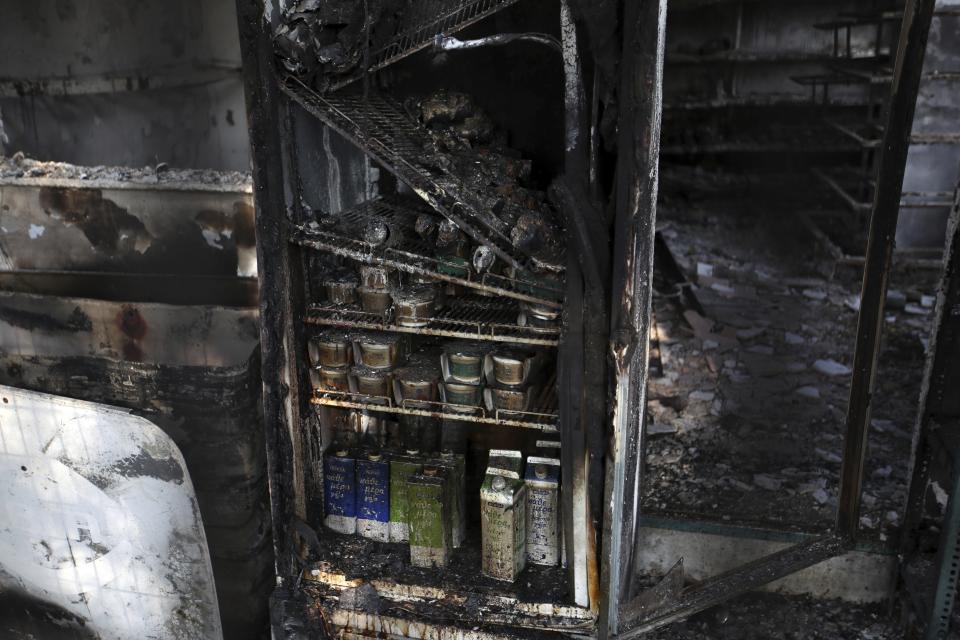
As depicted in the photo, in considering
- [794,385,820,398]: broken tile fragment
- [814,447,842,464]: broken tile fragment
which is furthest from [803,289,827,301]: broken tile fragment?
[814,447,842,464]: broken tile fragment

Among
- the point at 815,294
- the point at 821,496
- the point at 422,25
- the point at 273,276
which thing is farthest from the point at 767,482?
the point at 815,294

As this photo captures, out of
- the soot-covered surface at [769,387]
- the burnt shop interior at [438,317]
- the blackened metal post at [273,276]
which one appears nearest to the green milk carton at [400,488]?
the burnt shop interior at [438,317]

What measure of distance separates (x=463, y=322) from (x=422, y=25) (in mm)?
1039

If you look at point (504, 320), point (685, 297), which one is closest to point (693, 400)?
point (685, 297)

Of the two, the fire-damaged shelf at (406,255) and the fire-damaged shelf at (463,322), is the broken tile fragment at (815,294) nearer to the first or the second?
the fire-damaged shelf at (463,322)

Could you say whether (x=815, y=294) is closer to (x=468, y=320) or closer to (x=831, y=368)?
(x=831, y=368)

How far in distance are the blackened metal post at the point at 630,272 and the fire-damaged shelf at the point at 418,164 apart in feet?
1.28

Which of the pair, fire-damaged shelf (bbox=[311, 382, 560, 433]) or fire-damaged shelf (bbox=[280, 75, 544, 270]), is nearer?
fire-damaged shelf (bbox=[280, 75, 544, 270])

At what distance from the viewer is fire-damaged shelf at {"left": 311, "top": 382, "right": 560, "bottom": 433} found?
3.05 meters

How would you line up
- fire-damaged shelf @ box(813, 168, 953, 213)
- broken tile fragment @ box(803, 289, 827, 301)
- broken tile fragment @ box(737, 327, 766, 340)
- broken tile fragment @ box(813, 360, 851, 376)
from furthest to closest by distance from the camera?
broken tile fragment @ box(803, 289, 827, 301)
fire-damaged shelf @ box(813, 168, 953, 213)
broken tile fragment @ box(737, 327, 766, 340)
broken tile fragment @ box(813, 360, 851, 376)

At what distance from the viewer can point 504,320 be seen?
9.91 feet

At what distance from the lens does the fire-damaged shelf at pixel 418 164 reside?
2828 mm

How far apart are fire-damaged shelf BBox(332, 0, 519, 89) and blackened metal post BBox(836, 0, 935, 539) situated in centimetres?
146

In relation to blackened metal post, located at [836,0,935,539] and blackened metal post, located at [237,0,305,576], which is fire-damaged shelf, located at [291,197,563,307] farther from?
blackened metal post, located at [836,0,935,539]
